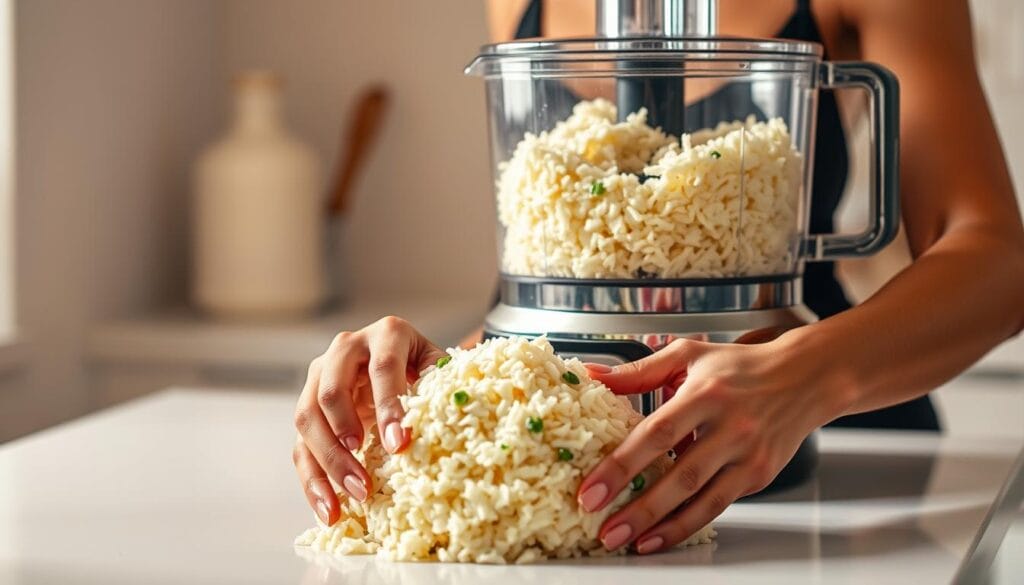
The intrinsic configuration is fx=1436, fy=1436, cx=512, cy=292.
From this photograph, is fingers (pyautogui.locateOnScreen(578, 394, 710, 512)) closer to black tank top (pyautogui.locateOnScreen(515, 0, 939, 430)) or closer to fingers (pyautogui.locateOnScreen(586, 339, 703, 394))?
fingers (pyautogui.locateOnScreen(586, 339, 703, 394))

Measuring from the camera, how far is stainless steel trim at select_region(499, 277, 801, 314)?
93 centimetres

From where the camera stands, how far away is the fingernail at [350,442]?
810 mm

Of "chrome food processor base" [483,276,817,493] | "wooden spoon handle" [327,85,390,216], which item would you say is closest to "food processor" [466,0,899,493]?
"chrome food processor base" [483,276,817,493]

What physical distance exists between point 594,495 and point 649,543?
0.06 metres

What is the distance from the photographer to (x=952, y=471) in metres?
1.07

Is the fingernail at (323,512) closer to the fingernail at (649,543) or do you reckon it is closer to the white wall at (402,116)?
the fingernail at (649,543)

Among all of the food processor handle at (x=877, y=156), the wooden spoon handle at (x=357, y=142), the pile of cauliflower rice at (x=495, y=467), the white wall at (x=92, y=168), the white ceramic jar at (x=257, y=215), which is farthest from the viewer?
the wooden spoon handle at (x=357, y=142)

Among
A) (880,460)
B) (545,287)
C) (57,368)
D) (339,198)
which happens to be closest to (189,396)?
(545,287)

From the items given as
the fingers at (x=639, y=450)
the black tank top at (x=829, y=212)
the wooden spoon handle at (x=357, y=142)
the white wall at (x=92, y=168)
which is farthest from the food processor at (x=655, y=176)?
the wooden spoon handle at (x=357, y=142)

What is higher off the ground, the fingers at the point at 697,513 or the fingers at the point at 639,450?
the fingers at the point at 639,450

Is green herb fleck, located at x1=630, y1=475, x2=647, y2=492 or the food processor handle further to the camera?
the food processor handle

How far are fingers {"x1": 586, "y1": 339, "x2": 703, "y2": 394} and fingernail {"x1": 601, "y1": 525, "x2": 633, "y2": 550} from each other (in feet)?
0.30

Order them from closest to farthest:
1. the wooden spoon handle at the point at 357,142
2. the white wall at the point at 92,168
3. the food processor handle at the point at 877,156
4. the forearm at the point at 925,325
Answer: the forearm at the point at 925,325
the food processor handle at the point at 877,156
the white wall at the point at 92,168
the wooden spoon handle at the point at 357,142

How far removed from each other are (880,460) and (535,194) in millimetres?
377
